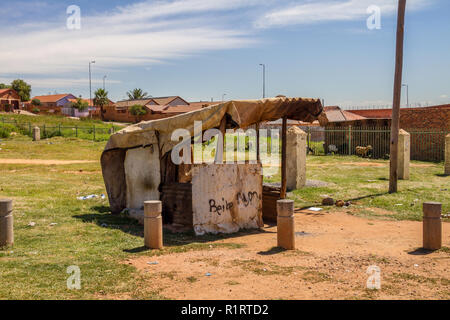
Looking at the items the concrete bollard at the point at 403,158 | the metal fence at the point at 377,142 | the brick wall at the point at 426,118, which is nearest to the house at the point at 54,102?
the metal fence at the point at 377,142

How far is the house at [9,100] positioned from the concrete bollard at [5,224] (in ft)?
244

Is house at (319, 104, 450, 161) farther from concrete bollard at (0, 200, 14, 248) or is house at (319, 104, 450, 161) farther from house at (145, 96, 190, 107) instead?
house at (145, 96, 190, 107)

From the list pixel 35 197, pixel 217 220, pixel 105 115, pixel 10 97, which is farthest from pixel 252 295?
pixel 10 97

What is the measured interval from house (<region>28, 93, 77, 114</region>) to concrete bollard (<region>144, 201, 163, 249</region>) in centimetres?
8090

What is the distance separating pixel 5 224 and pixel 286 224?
4545 millimetres

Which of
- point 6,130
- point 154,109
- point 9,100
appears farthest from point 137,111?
point 6,130

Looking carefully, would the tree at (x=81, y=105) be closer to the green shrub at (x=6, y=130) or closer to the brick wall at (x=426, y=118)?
the green shrub at (x=6, y=130)

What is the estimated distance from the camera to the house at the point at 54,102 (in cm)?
8319

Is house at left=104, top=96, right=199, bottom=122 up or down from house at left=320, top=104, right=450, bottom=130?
up

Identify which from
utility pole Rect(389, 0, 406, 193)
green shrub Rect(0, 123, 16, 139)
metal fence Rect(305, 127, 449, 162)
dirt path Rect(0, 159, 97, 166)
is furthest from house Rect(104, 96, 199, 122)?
utility pole Rect(389, 0, 406, 193)

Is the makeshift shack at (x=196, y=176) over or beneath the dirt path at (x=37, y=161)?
over

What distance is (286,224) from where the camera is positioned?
7551 millimetres

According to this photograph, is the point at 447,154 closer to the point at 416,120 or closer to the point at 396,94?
the point at 396,94

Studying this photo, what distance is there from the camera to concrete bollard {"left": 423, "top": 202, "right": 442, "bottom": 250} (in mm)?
7574
